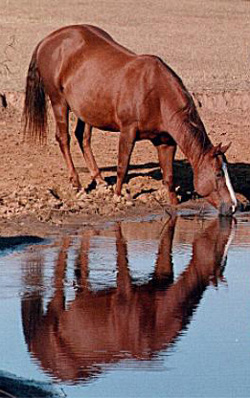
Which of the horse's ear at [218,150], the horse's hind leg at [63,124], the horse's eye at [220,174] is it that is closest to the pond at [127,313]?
the horse's eye at [220,174]

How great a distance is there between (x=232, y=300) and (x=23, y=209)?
4.29m

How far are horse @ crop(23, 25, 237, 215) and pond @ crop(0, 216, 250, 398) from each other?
1.06m

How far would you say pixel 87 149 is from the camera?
15.1m

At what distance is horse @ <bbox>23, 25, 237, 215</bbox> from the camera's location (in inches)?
509

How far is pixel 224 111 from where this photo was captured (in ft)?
70.1

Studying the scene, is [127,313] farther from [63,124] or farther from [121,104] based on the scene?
[63,124]

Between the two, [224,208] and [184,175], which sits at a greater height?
[224,208]

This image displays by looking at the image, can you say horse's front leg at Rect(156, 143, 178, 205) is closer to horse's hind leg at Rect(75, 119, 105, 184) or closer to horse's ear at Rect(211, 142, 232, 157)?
horse's hind leg at Rect(75, 119, 105, 184)

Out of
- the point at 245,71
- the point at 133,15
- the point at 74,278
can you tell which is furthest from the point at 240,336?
the point at 133,15

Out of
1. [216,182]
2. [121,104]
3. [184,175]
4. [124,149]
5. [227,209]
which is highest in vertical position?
[121,104]

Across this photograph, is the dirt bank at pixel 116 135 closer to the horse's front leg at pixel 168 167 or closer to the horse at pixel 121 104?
the horse's front leg at pixel 168 167

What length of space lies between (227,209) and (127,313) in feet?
15.2

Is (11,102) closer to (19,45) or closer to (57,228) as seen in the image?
(57,228)

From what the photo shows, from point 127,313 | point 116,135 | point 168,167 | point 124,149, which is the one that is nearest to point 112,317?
point 127,313
